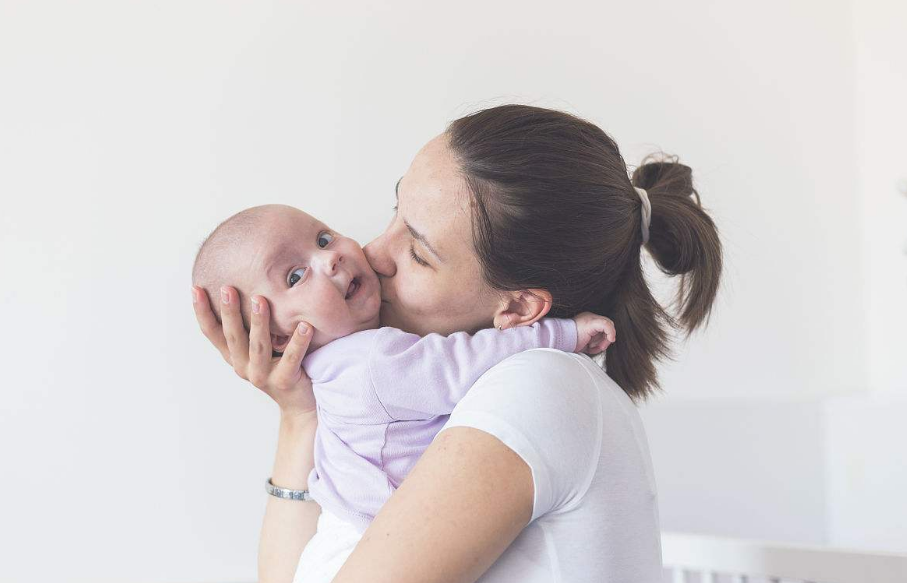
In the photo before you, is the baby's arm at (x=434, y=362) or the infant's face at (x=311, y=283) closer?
the baby's arm at (x=434, y=362)

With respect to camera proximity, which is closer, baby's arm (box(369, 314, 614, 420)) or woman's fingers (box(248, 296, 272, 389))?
baby's arm (box(369, 314, 614, 420))

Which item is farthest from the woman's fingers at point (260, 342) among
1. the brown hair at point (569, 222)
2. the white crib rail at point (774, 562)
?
the white crib rail at point (774, 562)

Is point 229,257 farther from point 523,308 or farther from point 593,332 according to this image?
point 593,332

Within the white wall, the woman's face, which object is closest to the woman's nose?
the woman's face

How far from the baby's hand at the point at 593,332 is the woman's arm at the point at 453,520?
0.34 meters

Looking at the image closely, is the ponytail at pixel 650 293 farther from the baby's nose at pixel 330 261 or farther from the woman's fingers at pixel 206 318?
the woman's fingers at pixel 206 318

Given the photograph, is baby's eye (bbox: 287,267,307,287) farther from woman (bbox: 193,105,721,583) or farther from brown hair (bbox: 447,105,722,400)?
brown hair (bbox: 447,105,722,400)

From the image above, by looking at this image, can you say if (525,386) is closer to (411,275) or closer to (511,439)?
(511,439)

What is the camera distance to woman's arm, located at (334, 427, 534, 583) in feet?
2.85

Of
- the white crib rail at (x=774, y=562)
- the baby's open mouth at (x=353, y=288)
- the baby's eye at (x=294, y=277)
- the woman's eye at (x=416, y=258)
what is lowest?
the white crib rail at (x=774, y=562)

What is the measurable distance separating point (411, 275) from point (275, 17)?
3.39 ft

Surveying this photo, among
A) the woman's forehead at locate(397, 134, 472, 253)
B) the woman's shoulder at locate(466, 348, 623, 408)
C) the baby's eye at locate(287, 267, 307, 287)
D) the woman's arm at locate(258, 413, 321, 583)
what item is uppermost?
the woman's forehead at locate(397, 134, 472, 253)

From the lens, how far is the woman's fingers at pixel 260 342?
125cm

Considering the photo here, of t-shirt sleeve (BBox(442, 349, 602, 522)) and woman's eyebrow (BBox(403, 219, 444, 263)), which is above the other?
woman's eyebrow (BBox(403, 219, 444, 263))
